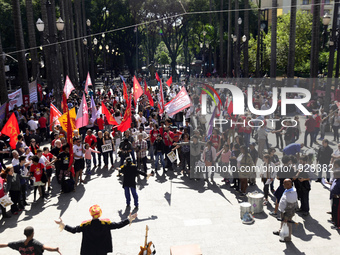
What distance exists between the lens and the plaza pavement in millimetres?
7872

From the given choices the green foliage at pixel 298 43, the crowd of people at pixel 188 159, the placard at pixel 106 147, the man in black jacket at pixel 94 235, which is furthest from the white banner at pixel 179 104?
the green foliage at pixel 298 43

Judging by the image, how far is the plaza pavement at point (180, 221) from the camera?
7.87m

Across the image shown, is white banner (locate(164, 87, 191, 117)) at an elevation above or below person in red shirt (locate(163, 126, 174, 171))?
above

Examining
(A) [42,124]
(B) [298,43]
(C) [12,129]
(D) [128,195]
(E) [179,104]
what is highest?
(B) [298,43]

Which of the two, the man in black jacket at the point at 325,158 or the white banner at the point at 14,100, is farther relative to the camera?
the white banner at the point at 14,100

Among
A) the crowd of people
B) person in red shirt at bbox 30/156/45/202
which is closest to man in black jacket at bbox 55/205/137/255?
the crowd of people

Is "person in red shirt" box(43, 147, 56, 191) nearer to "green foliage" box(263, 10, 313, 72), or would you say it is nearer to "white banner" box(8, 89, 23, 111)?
"white banner" box(8, 89, 23, 111)

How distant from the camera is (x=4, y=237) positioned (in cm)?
848

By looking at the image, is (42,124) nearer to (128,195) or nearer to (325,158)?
(128,195)

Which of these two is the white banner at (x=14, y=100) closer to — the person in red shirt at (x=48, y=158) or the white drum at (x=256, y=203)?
the person in red shirt at (x=48, y=158)

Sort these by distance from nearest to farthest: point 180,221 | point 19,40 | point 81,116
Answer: point 180,221
point 81,116
point 19,40

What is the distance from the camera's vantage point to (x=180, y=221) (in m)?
9.09

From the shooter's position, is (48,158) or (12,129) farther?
(12,129)

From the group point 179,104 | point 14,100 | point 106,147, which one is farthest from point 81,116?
point 14,100
